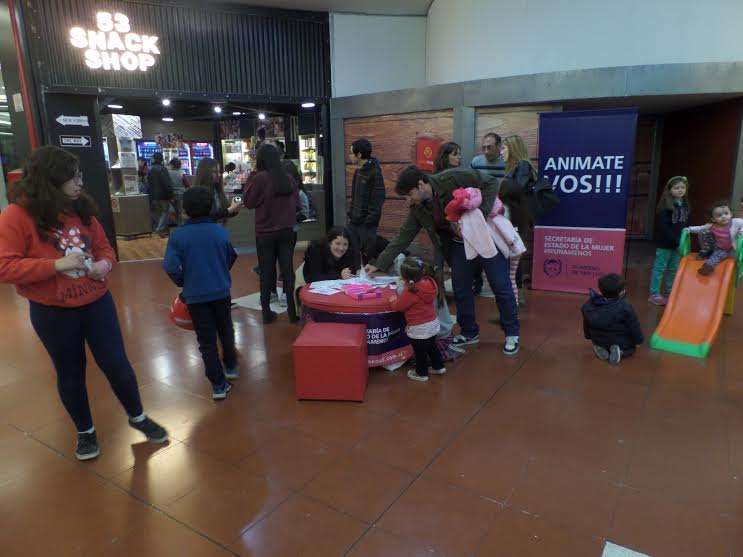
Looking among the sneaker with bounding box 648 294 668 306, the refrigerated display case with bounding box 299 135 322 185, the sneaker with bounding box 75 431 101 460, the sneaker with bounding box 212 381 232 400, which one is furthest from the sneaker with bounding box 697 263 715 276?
the refrigerated display case with bounding box 299 135 322 185

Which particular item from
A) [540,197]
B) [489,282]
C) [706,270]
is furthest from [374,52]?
[706,270]

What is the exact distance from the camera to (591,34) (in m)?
5.65

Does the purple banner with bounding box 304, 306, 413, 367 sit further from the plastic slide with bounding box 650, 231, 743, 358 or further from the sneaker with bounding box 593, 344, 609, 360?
the plastic slide with bounding box 650, 231, 743, 358

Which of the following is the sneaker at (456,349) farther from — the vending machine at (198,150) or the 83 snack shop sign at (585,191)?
the vending machine at (198,150)

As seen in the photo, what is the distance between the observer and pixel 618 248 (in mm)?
5293

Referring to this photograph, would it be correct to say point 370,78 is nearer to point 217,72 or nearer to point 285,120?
point 217,72

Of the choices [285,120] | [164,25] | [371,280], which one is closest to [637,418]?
[371,280]

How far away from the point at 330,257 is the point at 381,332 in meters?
0.96

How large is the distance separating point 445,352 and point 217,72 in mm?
5690

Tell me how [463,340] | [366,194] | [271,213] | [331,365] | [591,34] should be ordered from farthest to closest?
[591,34] → [366,194] → [271,213] → [463,340] → [331,365]

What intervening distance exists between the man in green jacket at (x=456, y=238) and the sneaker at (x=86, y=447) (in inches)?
83.9

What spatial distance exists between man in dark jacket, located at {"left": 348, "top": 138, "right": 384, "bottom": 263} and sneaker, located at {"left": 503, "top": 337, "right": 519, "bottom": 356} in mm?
1534

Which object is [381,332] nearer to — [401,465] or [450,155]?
[401,465]

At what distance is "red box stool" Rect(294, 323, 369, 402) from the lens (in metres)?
3.12
